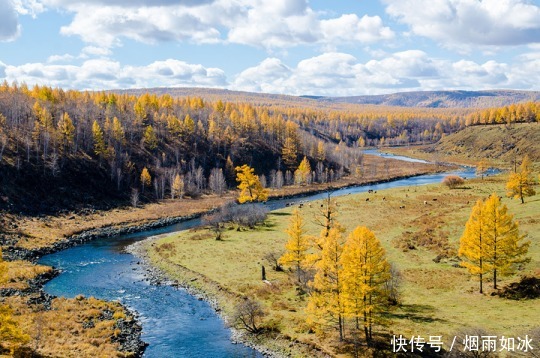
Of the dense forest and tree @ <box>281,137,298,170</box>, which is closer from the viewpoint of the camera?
the dense forest

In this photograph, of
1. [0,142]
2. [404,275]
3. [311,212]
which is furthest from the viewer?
[0,142]

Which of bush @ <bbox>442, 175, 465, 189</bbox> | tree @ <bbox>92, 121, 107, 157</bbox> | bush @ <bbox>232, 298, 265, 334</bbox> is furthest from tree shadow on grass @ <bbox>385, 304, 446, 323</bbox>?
tree @ <bbox>92, 121, 107, 157</bbox>

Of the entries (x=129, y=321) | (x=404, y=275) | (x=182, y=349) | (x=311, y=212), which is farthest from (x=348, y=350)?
(x=311, y=212)

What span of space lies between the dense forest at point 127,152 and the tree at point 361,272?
80473 mm

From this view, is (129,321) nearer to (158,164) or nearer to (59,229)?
(59,229)

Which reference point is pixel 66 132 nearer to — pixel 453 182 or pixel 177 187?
pixel 177 187

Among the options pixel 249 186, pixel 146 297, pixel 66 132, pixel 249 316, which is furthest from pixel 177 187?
pixel 249 316

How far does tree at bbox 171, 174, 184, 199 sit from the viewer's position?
118500 millimetres

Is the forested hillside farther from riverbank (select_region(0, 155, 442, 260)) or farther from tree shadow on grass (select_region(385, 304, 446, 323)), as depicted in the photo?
tree shadow on grass (select_region(385, 304, 446, 323))

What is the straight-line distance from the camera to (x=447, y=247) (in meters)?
59.0

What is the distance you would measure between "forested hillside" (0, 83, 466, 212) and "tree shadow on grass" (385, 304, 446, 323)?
8128 cm

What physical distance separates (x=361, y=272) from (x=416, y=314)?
970cm

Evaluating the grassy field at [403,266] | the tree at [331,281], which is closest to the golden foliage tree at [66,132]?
the grassy field at [403,266]

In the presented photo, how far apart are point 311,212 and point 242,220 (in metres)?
18.3
